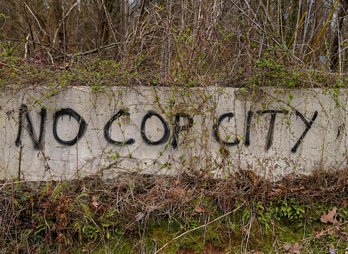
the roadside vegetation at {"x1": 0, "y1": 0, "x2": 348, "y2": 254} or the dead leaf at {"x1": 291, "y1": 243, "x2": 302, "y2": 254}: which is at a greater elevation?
the roadside vegetation at {"x1": 0, "y1": 0, "x2": 348, "y2": 254}

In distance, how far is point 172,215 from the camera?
14.2 ft

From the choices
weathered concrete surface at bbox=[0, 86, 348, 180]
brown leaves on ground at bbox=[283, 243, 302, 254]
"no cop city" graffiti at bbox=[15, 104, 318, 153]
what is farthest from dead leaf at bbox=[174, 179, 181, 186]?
brown leaves on ground at bbox=[283, 243, 302, 254]

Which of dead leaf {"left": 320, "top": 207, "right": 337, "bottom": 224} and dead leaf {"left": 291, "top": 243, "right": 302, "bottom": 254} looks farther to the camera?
dead leaf {"left": 320, "top": 207, "right": 337, "bottom": 224}

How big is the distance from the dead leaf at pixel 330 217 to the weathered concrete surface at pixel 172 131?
52 centimetres

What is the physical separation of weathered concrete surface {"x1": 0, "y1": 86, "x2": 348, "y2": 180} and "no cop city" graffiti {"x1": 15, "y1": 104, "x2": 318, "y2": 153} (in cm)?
1

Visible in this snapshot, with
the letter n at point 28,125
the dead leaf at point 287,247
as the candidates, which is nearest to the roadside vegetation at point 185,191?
the dead leaf at point 287,247

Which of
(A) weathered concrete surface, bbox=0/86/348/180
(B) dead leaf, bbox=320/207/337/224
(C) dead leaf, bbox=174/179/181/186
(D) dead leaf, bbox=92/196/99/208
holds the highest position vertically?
(A) weathered concrete surface, bbox=0/86/348/180

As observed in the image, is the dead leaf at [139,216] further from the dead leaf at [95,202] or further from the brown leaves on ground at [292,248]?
the brown leaves on ground at [292,248]

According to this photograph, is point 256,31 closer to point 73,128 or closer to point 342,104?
point 342,104

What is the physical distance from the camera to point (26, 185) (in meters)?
4.57

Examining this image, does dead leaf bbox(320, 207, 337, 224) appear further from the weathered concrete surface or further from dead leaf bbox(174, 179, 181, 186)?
dead leaf bbox(174, 179, 181, 186)

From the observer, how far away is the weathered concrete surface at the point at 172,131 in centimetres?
464

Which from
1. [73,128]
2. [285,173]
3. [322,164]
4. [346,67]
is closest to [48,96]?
[73,128]

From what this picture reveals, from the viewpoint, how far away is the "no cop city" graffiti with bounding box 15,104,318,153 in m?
4.65
